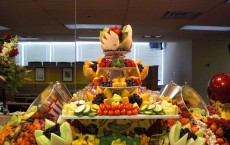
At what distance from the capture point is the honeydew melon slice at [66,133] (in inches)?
65.0

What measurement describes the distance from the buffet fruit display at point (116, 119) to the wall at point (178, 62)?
524cm

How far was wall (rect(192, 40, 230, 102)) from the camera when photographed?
711 centimetres

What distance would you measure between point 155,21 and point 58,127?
124 inches

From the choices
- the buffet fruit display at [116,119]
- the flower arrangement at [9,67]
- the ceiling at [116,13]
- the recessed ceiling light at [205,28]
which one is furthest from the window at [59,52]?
the buffet fruit display at [116,119]

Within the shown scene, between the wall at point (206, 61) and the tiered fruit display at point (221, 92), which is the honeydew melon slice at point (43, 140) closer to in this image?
the tiered fruit display at point (221, 92)

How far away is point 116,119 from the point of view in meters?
1.73

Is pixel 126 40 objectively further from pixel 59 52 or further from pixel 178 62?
pixel 59 52

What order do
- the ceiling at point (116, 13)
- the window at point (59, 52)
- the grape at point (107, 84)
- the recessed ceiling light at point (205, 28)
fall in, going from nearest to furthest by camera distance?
the grape at point (107, 84) → the ceiling at point (116, 13) → the recessed ceiling light at point (205, 28) → the window at point (59, 52)

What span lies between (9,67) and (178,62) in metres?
5.90

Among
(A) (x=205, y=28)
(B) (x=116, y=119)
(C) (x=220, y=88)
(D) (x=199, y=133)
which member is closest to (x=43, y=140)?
(B) (x=116, y=119)

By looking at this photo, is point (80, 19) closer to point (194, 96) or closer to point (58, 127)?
point (194, 96)

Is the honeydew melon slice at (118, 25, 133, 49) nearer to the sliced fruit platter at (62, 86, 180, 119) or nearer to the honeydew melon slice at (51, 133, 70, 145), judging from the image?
the sliced fruit platter at (62, 86, 180, 119)

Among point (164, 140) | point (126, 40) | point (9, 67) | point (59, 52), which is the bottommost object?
point (164, 140)

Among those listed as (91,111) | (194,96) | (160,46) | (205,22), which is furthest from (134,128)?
(160,46)
